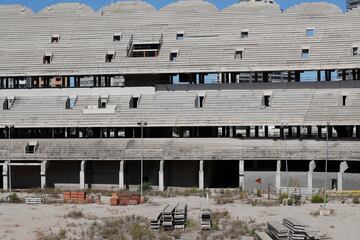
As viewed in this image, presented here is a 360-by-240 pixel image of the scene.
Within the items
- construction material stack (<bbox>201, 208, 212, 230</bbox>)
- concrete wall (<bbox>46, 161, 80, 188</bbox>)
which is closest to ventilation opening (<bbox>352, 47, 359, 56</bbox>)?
concrete wall (<bbox>46, 161, 80, 188</bbox>)

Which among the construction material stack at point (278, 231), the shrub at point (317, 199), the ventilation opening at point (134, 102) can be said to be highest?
the ventilation opening at point (134, 102)

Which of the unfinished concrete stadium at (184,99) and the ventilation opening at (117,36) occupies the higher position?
the ventilation opening at (117,36)

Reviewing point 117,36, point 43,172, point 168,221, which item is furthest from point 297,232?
point 117,36

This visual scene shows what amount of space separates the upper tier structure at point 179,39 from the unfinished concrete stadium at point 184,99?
0.14 m

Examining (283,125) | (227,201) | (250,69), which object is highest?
(250,69)

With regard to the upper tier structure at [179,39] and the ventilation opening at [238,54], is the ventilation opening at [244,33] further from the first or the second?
the ventilation opening at [238,54]

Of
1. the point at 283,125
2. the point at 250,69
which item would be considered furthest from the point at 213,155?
the point at 250,69

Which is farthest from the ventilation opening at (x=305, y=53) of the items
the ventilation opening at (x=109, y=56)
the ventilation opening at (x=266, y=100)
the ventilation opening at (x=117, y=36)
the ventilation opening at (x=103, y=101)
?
the ventilation opening at (x=117, y=36)

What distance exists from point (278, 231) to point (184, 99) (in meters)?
36.7

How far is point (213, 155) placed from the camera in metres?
59.1

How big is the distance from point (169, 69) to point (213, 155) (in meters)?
11.9

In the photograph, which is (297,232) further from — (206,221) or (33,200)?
(33,200)

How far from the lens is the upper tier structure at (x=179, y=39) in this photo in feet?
218

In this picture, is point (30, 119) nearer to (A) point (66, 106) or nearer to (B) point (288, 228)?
(A) point (66, 106)
